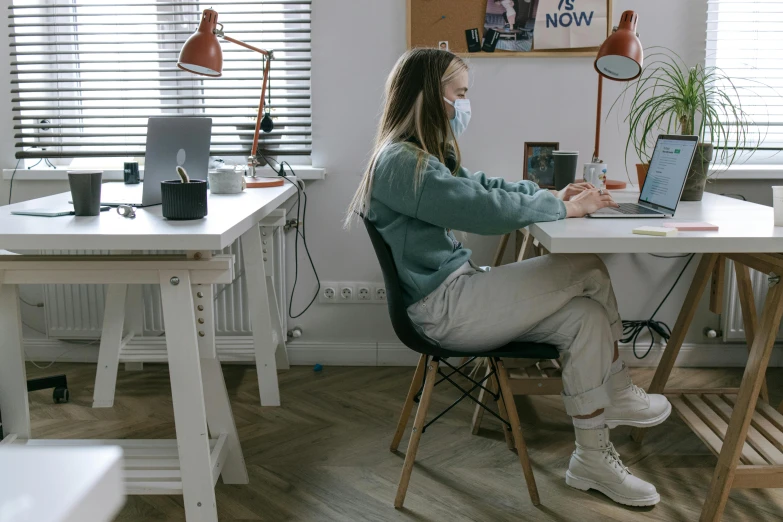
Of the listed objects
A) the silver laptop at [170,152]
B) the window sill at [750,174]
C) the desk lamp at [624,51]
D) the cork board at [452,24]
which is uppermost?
the cork board at [452,24]

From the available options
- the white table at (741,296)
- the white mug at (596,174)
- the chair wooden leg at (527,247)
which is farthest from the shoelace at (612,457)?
the white mug at (596,174)

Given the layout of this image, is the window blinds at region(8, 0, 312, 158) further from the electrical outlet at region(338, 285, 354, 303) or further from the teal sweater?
the teal sweater

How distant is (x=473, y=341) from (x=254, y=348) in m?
1.08

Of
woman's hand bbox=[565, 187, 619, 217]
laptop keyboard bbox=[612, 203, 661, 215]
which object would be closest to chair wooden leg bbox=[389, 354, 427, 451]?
woman's hand bbox=[565, 187, 619, 217]

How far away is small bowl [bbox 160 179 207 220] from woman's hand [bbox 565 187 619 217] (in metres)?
0.92

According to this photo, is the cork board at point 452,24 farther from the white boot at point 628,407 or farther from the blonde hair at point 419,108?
the white boot at point 628,407

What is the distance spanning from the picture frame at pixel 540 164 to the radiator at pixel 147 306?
101 cm

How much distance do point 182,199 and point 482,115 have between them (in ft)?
4.90

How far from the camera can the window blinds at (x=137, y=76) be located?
2994 mm

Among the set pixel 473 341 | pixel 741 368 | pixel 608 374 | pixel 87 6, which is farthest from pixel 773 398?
pixel 87 6

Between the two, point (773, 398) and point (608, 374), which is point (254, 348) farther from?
point (773, 398)

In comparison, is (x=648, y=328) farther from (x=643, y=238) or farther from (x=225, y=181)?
(x=225, y=181)

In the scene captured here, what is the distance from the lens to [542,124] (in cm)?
298

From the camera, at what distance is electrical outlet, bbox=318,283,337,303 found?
10.3 feet
